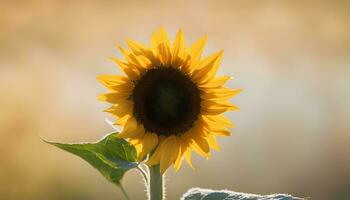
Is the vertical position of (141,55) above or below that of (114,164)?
above

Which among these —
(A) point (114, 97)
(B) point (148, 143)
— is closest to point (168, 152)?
(B) point (148, 143)

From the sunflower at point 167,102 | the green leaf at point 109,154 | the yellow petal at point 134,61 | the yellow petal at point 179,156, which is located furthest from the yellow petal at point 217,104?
the green leaf at point 109,154

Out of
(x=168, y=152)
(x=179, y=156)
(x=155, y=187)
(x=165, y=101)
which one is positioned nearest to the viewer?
(x=155, y=187)

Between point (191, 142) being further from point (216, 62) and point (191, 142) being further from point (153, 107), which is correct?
point (216, 62)

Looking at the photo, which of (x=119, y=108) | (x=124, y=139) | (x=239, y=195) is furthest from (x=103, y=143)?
(x=239, y=195)

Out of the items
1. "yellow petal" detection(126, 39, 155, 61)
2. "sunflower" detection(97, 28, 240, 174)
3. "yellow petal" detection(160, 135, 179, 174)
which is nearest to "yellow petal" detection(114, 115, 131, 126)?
"sunflower" detection(97, 28, 240, 174)

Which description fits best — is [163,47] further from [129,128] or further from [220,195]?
[220,195]

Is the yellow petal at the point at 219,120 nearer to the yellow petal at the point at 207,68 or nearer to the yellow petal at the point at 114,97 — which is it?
the yellow petal at the point at 207,68
